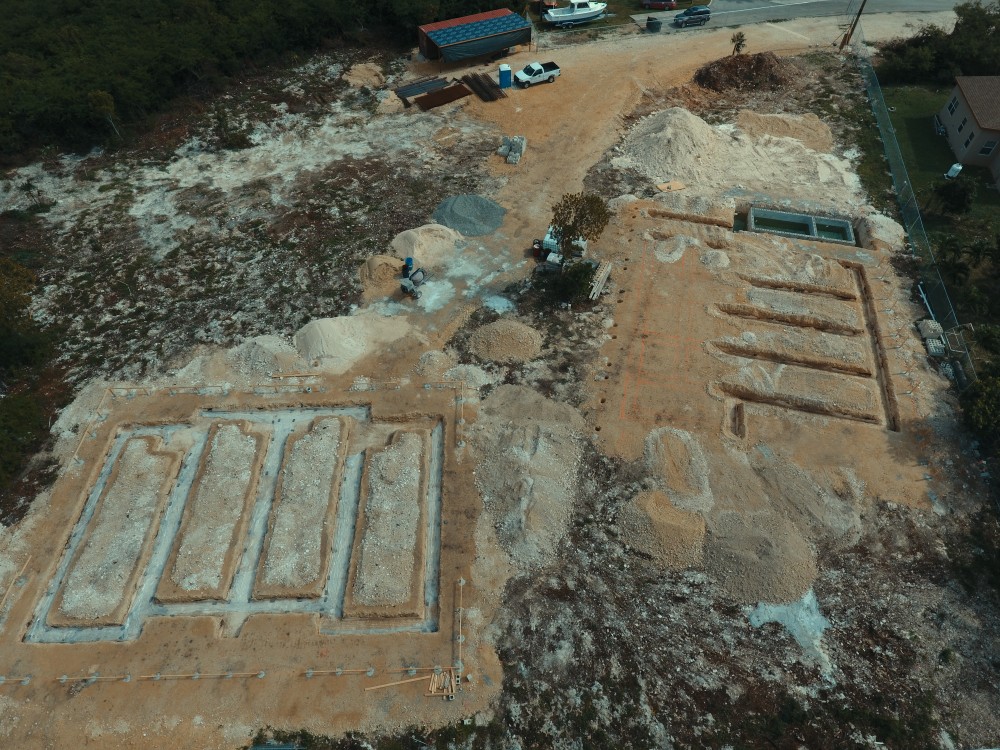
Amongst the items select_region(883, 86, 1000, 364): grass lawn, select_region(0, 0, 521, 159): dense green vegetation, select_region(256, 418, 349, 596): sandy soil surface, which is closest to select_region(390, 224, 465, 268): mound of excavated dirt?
select_region(256, 418, 349, 596): sandy soil surface

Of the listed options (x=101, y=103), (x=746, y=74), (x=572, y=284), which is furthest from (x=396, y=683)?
(x=746, y=74)

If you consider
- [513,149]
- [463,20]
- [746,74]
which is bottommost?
[513,149]

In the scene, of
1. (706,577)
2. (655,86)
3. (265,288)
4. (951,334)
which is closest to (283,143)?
(265,288)

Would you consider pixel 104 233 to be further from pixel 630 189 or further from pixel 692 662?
pixel 692 662

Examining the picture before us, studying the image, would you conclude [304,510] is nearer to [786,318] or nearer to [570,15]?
[786,318]

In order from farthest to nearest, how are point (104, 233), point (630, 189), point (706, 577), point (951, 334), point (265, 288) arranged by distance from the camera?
1. point (630, 189)
2. point (104, 233)
3. point (265, 288)
4. point (951, 334)
5. point (706, 577)
